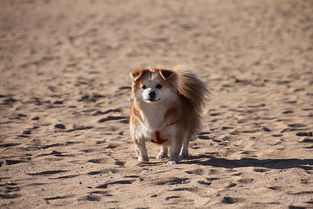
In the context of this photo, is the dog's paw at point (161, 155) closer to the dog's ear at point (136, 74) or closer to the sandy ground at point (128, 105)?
the sandy ground at point (128, 105)

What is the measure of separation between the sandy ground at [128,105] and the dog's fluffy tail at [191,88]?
0.23 metres

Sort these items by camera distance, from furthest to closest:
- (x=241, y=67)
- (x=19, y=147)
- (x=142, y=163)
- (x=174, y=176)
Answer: (x=241, y=67) → (x=19, y=147) → (x=142, y=163) → (x=174, y=176)

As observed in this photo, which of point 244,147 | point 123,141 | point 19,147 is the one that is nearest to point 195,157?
point 244,147

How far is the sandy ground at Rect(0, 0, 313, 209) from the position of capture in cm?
436

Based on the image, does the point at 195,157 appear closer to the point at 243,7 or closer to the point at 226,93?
the point at 226,93

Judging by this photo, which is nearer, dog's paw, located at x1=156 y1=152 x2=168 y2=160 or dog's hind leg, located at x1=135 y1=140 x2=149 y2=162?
dog's hind leg, located at x1=135 y1=140 x2=149 y2=162

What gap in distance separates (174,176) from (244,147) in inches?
56.8

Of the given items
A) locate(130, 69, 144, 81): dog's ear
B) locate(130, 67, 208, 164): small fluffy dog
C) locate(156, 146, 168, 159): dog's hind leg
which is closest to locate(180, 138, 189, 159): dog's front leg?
locate(130, 67, 208, 164): small fluffy dog

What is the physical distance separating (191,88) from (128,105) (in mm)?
2639

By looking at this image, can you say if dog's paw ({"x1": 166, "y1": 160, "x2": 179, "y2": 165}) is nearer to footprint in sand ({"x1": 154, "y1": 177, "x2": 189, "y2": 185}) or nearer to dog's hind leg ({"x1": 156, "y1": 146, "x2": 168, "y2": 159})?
dog's hind leg ({"x1": 156, "y1": 146, "x2": 168, "y2": 159})

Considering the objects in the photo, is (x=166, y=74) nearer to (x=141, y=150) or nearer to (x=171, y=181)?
(x=141, y=150)

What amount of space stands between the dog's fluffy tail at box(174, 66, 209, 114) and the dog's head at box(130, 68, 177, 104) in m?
0.24

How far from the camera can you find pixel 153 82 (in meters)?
5.21

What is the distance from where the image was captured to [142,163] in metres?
5.28
